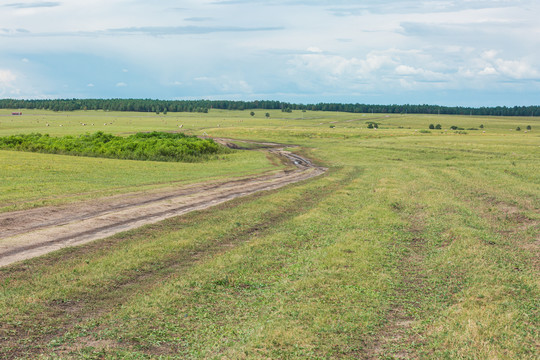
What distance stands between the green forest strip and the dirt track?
27.1 metres

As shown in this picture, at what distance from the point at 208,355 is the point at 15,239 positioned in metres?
11.0

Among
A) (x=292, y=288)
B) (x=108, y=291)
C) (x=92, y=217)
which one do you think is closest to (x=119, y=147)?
(x=92, y=217)

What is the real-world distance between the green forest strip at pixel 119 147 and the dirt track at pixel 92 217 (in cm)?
2712

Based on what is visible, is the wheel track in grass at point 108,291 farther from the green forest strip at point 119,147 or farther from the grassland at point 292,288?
the green forest strip at point 119,147

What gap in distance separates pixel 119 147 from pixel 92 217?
40910mm

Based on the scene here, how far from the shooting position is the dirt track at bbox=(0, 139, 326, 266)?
16.3 metres

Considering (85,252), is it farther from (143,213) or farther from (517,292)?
(517,292)

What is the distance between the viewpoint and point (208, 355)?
8.73m

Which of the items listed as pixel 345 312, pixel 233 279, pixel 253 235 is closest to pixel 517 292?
pixel 345 312

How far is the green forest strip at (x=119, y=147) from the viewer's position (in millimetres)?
58469

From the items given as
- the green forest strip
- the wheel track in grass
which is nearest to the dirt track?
the wheel track in grass

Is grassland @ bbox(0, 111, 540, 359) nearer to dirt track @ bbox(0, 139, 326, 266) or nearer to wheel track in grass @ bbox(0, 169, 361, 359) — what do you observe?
wheel track in grass @ bbox(0, 169, 361, 359)

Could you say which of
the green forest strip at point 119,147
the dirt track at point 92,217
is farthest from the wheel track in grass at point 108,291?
the green forest strip at point 119,147

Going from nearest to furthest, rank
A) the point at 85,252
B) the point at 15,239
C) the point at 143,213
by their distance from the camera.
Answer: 1. the point at 85,252
2. the point at 15,239
3. the point at 143,213
